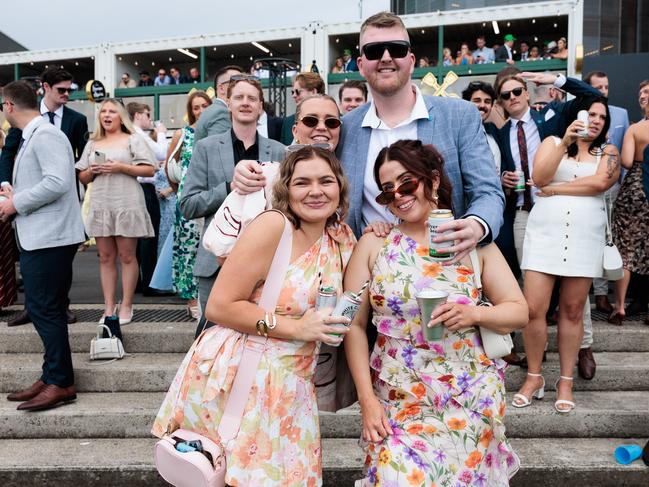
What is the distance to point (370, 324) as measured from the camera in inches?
102

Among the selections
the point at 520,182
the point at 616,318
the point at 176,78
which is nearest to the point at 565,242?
the point at 520,182

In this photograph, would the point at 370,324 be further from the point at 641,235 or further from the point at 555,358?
the point at 641,235

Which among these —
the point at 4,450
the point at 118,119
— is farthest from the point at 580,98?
the point at 4,450

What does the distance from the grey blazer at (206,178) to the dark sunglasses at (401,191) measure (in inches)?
50.4

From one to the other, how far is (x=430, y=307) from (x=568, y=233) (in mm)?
2317

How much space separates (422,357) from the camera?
7.45 ft

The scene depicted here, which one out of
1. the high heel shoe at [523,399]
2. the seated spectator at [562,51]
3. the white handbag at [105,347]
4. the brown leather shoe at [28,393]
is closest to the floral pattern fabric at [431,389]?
the high heel shoe at [523,399]

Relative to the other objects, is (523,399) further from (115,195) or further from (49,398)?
(115,195)

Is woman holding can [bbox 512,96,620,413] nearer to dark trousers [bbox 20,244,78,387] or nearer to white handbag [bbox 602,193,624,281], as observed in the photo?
white handbag [bbox 602,193,624,281]

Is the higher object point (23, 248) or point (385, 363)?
point (23, 248)

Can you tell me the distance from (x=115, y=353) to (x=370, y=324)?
2680 millimetres

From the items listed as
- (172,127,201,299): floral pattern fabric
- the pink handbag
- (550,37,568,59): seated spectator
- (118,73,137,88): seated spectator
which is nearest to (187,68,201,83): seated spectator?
(118,73,137,88): seated spectator

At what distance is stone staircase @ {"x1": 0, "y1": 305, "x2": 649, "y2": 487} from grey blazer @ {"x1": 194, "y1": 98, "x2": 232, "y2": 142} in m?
1.59

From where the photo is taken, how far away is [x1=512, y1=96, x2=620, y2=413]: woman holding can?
13.1 ft
